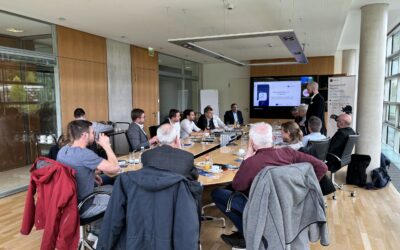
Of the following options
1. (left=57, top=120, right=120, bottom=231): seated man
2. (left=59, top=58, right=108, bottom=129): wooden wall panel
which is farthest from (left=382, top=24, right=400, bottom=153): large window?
(left=57, top=120, right=120, bottom=231): seated man

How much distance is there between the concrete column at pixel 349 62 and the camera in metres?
10.2

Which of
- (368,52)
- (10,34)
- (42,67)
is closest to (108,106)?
(42,67)

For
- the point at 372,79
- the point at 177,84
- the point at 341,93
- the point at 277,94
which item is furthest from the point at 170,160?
the point at 277,94

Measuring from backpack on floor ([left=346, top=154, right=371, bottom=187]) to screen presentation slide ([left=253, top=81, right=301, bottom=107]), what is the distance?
5394 mm

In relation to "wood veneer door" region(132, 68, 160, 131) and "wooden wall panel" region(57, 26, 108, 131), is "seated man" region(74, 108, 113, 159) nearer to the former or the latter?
"wooden wall panel" region(57, 26, 108, 131)

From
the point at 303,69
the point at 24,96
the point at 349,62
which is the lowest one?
the point at 24,96

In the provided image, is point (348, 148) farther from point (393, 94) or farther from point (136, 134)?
point (393, 94)

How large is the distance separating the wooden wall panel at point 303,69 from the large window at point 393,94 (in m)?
1.83

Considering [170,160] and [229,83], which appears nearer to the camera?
[170,160]

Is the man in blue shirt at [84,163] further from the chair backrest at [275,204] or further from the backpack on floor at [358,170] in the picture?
the backpack on floor at [358,170]

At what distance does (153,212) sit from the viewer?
6.20 ft

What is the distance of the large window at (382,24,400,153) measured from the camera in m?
7.26

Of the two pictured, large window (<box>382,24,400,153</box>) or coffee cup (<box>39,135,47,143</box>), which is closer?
coffee cup (<box>39,135,47,143</box>)

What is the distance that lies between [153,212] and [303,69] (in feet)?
30.3
